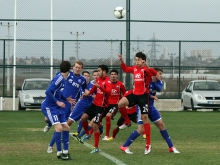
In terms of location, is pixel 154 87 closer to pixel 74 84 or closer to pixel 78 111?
pixel 74 84

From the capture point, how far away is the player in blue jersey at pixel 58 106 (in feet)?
40.1

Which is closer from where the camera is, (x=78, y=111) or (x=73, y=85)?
(x=73, y=85)

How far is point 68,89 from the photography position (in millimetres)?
15719

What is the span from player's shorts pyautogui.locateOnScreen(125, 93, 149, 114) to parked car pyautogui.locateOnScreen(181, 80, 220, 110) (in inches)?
688

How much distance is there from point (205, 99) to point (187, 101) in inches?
51.6

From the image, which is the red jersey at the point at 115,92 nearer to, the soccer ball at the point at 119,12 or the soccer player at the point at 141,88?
the soccer player at the point at 141,88

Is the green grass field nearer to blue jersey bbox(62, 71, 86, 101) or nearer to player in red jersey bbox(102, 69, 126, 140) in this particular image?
player in red jersey bbox(102, 69, 126, 140)

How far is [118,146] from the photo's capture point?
14.9m

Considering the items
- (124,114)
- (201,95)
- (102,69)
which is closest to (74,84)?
(102,69)

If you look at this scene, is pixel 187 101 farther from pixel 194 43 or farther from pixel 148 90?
pixel 148 90

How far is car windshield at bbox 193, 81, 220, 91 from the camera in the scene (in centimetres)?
3147

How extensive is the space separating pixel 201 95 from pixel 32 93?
737cm

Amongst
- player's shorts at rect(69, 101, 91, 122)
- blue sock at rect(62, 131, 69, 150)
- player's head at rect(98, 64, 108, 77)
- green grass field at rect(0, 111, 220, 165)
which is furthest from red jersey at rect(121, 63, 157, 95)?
player's shorts at rect(69, 101, 91, 122)

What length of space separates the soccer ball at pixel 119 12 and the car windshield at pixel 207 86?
4.68 meters
